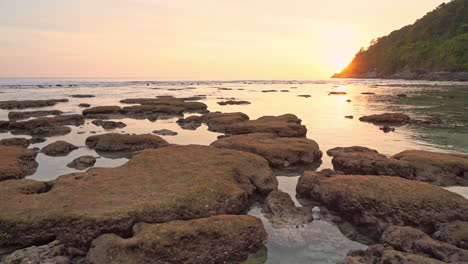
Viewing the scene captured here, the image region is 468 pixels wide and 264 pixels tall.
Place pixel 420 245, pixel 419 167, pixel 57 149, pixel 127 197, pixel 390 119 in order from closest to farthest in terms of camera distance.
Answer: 1. pixel 420 245
2. pixel 127 197
3. pixel 419 167
4. pixel 57 149
5. pixel 390 119

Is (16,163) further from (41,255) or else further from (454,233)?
(454,233)

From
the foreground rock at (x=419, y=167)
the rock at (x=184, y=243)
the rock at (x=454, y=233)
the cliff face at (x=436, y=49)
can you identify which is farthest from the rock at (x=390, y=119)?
the cliff face at (x=436, y=49)

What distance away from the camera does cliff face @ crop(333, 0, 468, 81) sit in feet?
372

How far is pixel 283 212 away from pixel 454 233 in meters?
4.44

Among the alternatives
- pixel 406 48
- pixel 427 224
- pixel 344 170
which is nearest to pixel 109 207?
pixel 427 224

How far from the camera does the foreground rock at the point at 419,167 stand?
1230 centimetres

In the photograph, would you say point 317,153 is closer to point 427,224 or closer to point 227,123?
point 427,224

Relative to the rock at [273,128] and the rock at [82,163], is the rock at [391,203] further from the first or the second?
the rock at [273,128]

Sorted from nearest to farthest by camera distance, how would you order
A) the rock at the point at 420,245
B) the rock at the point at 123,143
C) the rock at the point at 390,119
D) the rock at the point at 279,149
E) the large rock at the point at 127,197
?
the rock at the point at 420,245 < the large rock at the point at 127,197 < the rock at the point at 279,149 < the rock at the point at 123,143 < the rock at the point at 390,119

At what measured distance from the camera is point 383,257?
6664 millimetres

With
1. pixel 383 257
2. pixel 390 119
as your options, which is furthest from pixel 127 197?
pixel 390 119

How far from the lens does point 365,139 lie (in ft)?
70.5

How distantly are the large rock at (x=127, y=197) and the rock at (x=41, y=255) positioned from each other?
0.29m

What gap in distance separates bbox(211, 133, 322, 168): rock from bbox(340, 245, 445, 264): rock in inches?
307
